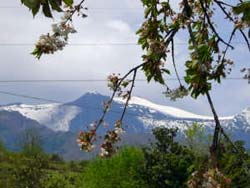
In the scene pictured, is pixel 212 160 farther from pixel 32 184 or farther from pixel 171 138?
pixel 32 184

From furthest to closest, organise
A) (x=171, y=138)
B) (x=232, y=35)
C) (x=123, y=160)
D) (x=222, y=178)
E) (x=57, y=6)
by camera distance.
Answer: (x=123, y=160)
(x=171, y=138)
(x=232, y=35)
(x=222, y=178)
(x=57, y=6)

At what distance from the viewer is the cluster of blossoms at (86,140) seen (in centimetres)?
504

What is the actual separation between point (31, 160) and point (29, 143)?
10.1 m

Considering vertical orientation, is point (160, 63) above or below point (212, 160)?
above

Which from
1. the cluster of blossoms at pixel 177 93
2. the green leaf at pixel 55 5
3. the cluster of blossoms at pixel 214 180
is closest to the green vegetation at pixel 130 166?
the cluster of blossoms at pixel 177 93

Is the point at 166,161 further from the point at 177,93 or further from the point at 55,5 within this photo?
the point at 55,5

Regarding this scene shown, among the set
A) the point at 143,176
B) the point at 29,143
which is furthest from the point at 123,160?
the point at 29,143

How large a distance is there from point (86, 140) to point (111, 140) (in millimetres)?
257

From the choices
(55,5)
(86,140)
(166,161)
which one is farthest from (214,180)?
(166,161)

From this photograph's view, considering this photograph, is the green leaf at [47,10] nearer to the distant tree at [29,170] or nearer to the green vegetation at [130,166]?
the green vegetation at [130,166]

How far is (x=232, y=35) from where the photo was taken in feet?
18.6

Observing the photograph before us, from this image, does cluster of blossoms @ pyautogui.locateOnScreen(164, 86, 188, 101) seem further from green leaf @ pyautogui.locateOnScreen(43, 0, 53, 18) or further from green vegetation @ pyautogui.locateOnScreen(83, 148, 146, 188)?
green vegetation @ pyautogui.locateOnScreen(83, 148, 146, 188)

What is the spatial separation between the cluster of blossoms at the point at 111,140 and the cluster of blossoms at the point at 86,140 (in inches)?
5.9

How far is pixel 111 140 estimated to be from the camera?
5.31 meters
